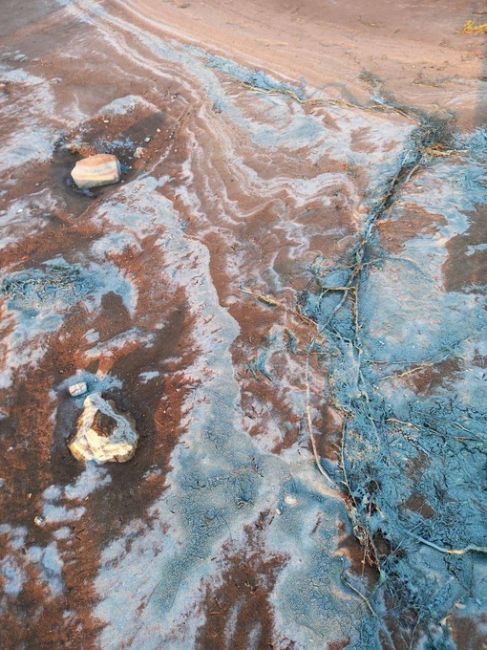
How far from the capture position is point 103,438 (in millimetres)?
3549

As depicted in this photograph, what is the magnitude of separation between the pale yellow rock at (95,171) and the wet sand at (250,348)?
0.69 ft

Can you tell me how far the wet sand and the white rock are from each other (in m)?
0.09

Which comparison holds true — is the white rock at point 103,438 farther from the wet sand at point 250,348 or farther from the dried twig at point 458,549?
the dried twig at point 458,549

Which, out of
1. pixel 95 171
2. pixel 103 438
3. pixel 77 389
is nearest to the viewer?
pixel 103 438

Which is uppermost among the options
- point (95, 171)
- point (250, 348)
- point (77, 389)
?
point (95, 171)

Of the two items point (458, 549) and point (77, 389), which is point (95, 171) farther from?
point (458, 549)

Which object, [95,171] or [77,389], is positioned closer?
[77,389]

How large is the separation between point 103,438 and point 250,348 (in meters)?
1.40

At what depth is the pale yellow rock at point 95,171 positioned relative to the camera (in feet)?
19.1

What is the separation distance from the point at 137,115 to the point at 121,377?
456cm

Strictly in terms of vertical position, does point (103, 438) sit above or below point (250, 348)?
below

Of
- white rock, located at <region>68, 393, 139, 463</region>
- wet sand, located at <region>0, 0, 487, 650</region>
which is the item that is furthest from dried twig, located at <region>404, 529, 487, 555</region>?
white rock, located at <region>68, 393, 139, 463</region>

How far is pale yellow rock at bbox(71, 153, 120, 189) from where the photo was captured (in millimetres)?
5832

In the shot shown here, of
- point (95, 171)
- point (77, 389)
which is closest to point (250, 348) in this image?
point (77, 389)
